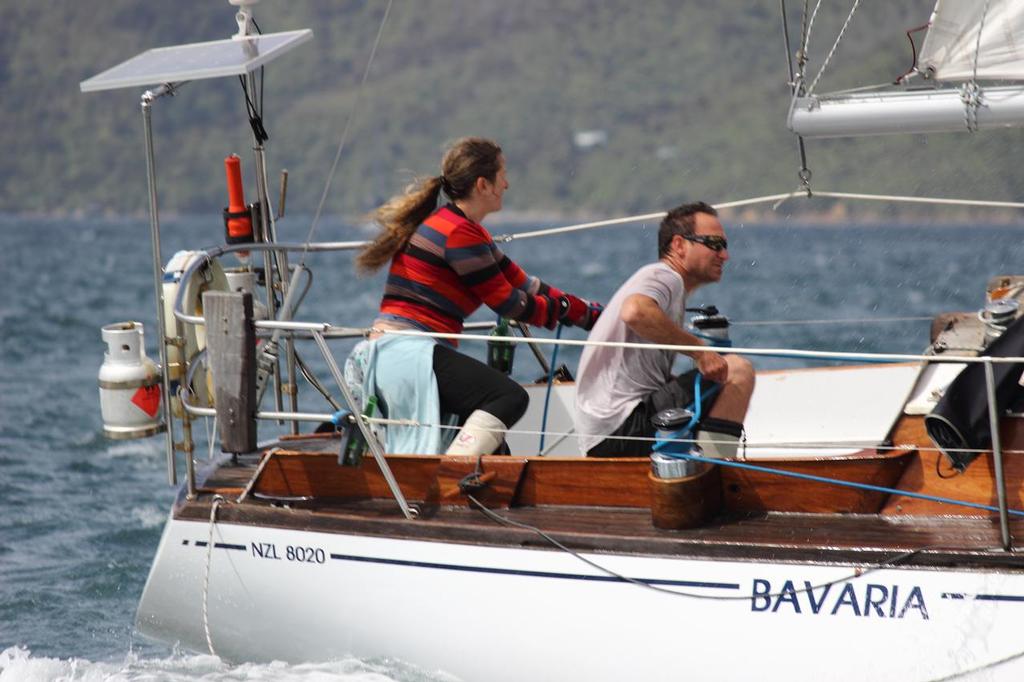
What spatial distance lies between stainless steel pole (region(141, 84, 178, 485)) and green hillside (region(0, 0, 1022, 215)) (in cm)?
10571

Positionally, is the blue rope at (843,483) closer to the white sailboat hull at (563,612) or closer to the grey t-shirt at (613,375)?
the white sailboat hull at (563,612)

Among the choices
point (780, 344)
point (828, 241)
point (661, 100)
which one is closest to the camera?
point (780, 344)

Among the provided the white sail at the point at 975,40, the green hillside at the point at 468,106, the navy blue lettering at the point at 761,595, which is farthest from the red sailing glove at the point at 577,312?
the green hillside at the point at 468,106

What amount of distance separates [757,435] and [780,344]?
30.0ft

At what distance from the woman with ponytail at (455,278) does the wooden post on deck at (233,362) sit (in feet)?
1.43

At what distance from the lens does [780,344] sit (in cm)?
1502

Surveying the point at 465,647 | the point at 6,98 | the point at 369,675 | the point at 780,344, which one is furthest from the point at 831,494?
the point at 6,98

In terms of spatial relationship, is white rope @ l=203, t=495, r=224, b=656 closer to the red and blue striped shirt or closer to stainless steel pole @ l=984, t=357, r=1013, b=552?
the red and blue striped shirt

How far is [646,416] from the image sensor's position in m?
4.85

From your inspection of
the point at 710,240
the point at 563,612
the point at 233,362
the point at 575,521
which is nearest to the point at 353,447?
the point at 233,362

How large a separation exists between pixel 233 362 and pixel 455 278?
0.82 metres

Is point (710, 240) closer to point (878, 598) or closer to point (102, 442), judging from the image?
point (878, 598)

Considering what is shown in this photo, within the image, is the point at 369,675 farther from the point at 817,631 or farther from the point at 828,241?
the point at 828,241

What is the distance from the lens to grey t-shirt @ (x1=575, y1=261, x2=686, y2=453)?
4.80m
